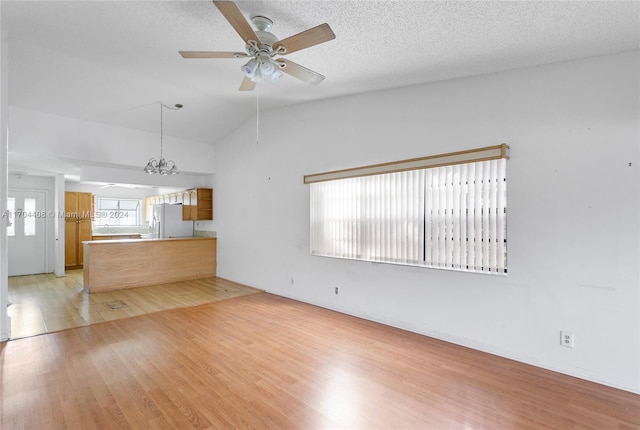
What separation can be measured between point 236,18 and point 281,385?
107 inches

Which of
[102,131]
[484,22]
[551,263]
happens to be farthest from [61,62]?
[551,263]

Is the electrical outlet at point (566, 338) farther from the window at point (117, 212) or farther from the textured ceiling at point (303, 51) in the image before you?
the window at point (117, 212)

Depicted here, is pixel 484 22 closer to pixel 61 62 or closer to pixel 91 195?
pixel 61 62

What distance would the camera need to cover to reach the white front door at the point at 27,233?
673cm

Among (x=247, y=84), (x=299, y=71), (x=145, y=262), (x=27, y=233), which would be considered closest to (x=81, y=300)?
(x=145, y=262)

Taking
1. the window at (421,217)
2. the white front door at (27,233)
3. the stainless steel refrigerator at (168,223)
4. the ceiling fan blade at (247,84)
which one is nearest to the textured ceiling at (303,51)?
the ceiling fan blade at (247,84)

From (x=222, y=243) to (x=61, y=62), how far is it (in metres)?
4.04

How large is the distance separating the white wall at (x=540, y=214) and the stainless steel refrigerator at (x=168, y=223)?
15.8ft

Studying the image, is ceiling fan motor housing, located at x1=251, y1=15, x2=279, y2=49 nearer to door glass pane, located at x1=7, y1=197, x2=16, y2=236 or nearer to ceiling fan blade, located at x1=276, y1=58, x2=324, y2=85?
ceiling fan blade, located at x1=276, y1=58, x2=324, y2=85

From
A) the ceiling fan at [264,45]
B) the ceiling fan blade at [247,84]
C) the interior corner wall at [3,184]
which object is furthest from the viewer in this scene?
the interior corner wall at [3,184]

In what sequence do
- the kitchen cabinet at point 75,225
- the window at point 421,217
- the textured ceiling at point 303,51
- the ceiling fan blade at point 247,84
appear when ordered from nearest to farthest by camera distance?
the textured ceiling at point 303,51 → the ceiling fan blade at point 247,84 → the window at point 421,217 → the kitchen cabinet at point 75,225

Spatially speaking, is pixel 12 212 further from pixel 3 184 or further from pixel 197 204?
pixel 3 184

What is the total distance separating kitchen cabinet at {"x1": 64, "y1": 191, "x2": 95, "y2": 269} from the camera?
7.63 m

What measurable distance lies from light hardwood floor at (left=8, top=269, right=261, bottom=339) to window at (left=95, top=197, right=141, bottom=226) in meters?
2.30
